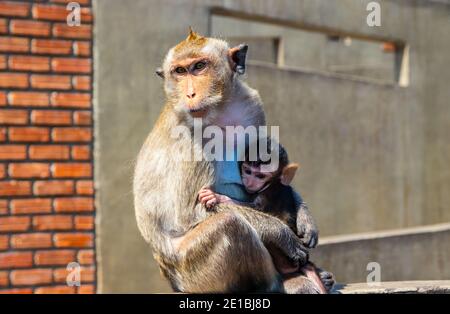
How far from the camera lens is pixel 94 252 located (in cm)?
654

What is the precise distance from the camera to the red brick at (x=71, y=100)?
642 centimetres

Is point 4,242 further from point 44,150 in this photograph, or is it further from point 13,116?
point 13,116

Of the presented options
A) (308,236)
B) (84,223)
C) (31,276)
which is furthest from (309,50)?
(308,236)

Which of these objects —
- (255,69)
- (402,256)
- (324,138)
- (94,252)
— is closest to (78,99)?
(94,252)

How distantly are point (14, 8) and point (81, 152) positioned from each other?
1.24 m

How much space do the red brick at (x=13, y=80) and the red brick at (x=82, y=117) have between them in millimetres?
455

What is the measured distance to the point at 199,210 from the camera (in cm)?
410

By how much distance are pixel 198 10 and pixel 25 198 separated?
7.29 feet

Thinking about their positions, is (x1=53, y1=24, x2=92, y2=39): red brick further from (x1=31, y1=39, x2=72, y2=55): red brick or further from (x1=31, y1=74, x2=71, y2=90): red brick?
(x1=31, y1=74, x2=71, y2=90): red brick

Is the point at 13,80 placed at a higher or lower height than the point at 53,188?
higher

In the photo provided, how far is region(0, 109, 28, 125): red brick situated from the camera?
6289 millimetres

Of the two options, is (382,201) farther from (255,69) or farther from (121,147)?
(121,147)

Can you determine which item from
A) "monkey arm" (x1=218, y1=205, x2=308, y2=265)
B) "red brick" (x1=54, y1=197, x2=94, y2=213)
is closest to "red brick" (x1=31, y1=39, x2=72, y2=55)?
"red brick" (x1=54, y1=197, x2=94, y2=213)

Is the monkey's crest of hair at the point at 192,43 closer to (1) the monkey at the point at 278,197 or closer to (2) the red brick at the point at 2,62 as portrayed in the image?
(1) the monkey at the point at 278,197
